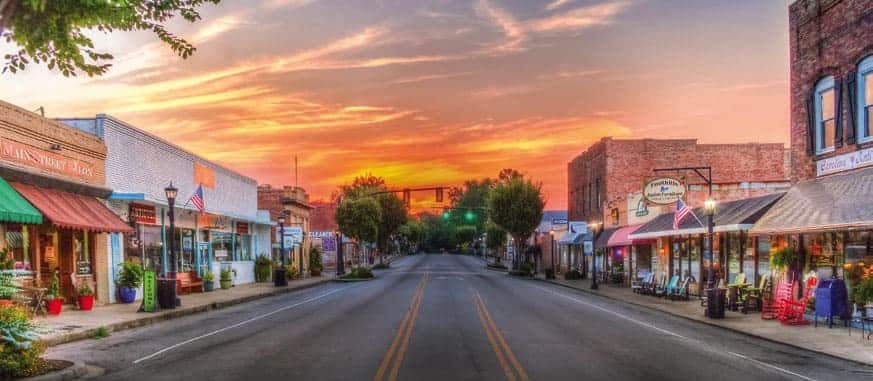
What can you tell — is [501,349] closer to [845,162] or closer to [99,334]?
[99,334]

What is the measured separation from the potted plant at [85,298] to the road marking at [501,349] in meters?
11.9

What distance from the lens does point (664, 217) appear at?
120 feet

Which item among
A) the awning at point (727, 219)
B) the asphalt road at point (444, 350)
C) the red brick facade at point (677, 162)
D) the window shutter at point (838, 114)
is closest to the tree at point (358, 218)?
the red brick facade at point (677, 162)

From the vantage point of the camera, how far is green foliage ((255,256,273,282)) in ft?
156

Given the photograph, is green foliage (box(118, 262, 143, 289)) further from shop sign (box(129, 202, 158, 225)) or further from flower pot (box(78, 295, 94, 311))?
flower pot (box(78, 295, 94, 311))

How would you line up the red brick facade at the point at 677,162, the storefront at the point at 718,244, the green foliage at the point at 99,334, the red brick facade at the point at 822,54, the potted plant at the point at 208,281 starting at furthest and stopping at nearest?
1. the red brick facade at the point at 677,162
2. the potted plant at the point at 208,281
3. the storefront at the point at 718,244
4. the red brick facade at the point at 822,54
5. the green foliage at the point at 99,334

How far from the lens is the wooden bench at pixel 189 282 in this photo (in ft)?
110

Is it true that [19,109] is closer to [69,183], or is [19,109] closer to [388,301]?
[69,183]

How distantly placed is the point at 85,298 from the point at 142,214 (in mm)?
6957

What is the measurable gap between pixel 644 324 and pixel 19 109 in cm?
1838

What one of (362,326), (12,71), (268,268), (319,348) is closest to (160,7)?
(12,71)

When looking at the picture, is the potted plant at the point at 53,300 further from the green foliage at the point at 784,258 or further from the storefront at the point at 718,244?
the green foliage at the point at 784,258

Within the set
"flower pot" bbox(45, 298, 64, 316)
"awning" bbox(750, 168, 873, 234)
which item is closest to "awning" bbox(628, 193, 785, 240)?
"awning" bbox(750, 168, 873, 234)

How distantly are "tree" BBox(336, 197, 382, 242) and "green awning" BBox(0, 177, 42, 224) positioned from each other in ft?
157
